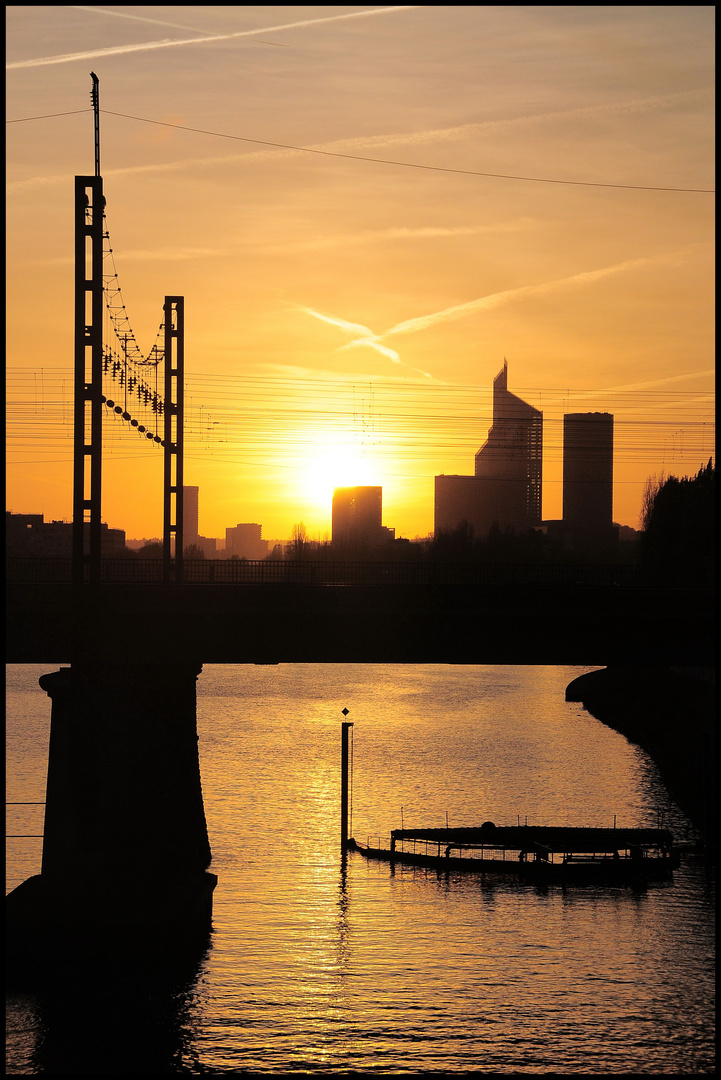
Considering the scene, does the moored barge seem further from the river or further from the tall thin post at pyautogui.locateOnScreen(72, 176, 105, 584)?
the tall thin post at pyautogui.locateOnScreen(72, 176, 105, 584)

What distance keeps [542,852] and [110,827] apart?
19.4 metres

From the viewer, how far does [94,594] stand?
77.6 feet

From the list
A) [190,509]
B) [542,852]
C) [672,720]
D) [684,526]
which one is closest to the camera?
[542,852]

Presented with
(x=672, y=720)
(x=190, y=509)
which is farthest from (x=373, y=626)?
(x=190, y=509)

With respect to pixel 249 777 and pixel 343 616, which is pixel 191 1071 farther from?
pixel 249 777

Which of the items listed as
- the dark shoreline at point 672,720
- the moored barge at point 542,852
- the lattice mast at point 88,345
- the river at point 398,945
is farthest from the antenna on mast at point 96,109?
the dark shoreline at point 672,720

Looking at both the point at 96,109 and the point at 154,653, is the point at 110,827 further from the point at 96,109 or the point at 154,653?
the point at 96,109

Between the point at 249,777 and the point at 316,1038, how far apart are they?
1229 inches

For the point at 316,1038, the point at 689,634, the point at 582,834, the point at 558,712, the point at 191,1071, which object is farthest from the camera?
the point at 558,712

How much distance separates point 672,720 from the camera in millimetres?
68062

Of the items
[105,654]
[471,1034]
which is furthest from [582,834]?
[105,654]

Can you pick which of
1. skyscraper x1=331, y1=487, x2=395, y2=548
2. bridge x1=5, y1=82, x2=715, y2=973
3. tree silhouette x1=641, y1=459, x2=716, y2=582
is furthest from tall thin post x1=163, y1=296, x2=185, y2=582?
skyscraper x1=331, y1=487, x2=395, y2=548

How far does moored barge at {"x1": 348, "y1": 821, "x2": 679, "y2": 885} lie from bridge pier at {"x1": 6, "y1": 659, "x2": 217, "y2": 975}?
13476 mm

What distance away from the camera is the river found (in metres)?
23.6
